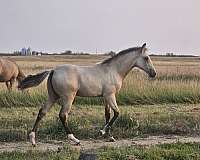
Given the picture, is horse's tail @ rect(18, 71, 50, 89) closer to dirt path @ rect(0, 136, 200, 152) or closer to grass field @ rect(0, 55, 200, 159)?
grass field @ rect(0, 55, 200, 159)

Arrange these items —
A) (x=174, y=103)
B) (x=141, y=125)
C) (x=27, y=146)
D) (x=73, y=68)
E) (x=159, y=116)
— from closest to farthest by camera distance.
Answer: (x=27, y=146) → (x=73, y=68) → (x=141, y=125) → (x=159, y=116) → (x=174, y=103)

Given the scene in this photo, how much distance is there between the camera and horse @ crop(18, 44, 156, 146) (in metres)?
9.73

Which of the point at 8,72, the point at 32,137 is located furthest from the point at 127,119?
the point at 8,72

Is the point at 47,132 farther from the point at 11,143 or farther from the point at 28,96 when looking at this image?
the point at 28,96

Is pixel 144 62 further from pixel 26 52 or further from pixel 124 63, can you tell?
pixel 26 52

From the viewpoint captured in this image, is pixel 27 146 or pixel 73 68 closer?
pixel 27 146

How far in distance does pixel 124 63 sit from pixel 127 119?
150cm

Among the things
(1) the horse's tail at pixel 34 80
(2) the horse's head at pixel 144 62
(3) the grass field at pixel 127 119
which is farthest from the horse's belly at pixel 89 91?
(2) the horse's head at pixel 144 62

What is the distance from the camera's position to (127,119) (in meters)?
11.3

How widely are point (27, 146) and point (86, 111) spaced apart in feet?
14.7

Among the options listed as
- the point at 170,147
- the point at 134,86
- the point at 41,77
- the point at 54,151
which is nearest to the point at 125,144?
the point at 170,147

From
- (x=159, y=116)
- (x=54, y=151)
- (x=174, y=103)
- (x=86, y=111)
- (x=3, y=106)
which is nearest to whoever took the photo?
(x=54, y=151)

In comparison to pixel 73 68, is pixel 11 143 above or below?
below

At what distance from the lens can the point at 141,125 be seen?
11203 mm
